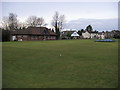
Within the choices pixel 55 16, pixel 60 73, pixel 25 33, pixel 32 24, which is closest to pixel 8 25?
pixel 25 33

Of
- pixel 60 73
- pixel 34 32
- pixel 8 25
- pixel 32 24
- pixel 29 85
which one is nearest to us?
pixel 29 85

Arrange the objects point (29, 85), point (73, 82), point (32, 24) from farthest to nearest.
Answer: point (32, 24) < point (73, 82) < point (29, 85)

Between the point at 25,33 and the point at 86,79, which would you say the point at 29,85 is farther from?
the point at 25,33

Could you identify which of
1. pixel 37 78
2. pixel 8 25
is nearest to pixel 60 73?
pixel 37 78

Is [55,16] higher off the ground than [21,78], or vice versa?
[55,16]

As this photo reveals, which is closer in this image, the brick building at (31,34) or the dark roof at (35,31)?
the brick building at (31,34)

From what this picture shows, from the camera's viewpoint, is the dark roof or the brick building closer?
the brick building

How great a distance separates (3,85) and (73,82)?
2.18m

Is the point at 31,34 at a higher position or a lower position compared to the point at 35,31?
lower

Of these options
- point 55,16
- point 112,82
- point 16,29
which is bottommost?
point 112,82

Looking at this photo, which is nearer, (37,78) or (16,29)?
(37,78)

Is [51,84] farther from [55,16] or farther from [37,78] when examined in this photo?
[55,16]

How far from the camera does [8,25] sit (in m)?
61.2

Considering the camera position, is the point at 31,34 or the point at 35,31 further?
the point at 35,31
